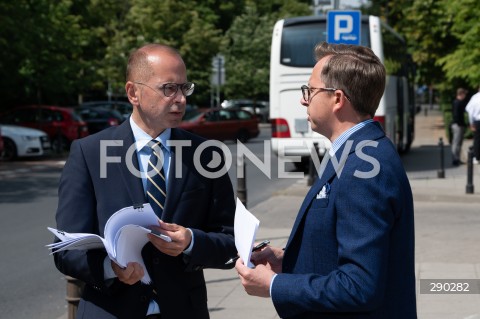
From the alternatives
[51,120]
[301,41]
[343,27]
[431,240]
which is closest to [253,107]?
[51,120]

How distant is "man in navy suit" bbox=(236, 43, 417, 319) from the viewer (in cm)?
272

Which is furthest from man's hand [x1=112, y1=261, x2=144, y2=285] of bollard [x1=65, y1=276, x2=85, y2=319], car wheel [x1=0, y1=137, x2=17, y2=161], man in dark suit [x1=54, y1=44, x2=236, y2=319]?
car wheel [x1=0, y1=137, x2=17, y2=161]

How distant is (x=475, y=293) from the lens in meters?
7.96

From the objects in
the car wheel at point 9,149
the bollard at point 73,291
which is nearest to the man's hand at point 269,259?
the bollard at point 73,291

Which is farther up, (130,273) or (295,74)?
(295,74)

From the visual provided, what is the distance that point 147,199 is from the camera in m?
3.53

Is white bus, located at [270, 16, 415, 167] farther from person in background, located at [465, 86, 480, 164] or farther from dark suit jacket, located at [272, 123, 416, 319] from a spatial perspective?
dark suit jacket, located at [272, 123, 416, 319]

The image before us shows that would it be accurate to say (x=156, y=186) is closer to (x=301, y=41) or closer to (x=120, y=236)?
(x=120, y=236)

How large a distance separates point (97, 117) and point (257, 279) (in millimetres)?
29560

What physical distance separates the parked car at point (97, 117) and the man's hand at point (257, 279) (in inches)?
1133

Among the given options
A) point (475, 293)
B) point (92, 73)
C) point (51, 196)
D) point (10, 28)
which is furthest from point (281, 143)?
point (92, 73)

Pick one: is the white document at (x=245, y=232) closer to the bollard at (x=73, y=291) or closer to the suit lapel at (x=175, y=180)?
the suit lapel at (x=175, y=180)

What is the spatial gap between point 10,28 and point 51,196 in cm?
1125

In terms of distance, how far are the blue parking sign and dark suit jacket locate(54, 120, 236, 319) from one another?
1088cm
